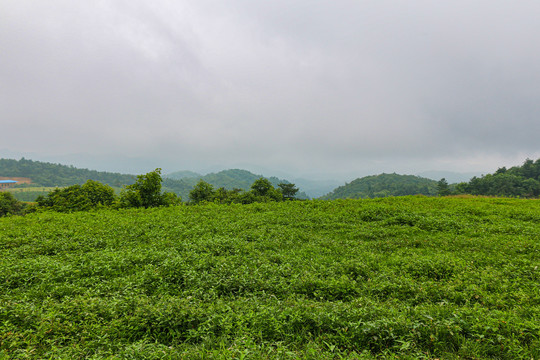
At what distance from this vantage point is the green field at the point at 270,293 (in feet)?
11.4

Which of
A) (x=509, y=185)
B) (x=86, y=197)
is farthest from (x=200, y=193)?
(x=509, y=185)

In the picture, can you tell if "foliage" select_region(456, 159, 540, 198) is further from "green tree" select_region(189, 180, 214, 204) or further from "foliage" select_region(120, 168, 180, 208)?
"foliage" select_region(120, 168, 180, 208)

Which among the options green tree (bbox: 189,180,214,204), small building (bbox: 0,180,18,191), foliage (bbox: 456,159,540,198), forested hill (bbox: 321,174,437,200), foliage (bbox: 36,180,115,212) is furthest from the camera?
small building (bbox: 0,180,18,191)

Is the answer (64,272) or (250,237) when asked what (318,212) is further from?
(64,272)

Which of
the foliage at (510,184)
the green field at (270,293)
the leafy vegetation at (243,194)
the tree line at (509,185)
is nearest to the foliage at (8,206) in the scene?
the leafy vegetation at (243,194)

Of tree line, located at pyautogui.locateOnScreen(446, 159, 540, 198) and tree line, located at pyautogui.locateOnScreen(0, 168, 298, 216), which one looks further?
tree line, located at pyautogui.locateOnScreen(446, 159, 540, 198)

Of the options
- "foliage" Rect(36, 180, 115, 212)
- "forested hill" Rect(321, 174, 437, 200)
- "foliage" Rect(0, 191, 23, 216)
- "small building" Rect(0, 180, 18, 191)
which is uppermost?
"forested hill" Rect(321, 174, 437, 200)

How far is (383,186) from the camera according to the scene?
15000 cm

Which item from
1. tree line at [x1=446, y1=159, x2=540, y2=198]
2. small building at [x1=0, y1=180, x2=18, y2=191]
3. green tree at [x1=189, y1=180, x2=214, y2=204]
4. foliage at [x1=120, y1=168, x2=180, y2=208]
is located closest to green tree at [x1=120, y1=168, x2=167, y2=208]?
foliage at [x1=120, y1=168, x2=180, y2=208]

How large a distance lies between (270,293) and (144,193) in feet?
57.3

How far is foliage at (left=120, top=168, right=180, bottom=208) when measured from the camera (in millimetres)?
17875

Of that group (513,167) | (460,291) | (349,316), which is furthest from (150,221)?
(513,167)

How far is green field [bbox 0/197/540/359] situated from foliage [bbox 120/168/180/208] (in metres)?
7.91

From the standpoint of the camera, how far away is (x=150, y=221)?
37.1 ft
